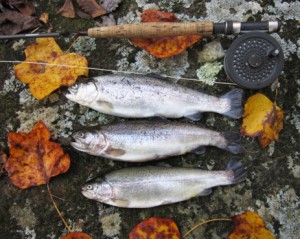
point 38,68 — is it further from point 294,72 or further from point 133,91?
point 294,72

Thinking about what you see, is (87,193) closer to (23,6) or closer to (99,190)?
(99,190)

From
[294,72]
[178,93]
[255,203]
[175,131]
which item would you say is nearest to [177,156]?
[175,131]

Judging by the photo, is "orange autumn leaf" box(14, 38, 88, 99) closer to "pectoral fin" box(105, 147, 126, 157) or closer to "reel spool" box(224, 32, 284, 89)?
"pectoral fin" box(105, 147, 126, 157)

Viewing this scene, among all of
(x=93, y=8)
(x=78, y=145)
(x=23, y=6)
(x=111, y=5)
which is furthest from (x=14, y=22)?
(x=78, y=145)

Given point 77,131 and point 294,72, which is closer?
point 77,131

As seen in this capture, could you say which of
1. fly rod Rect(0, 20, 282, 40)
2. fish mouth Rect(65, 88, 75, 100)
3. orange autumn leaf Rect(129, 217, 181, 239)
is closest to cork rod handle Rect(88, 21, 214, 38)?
fly rod Rect(0, 20, 282, 40)

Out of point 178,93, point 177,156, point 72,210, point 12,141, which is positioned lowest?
point 72,210
